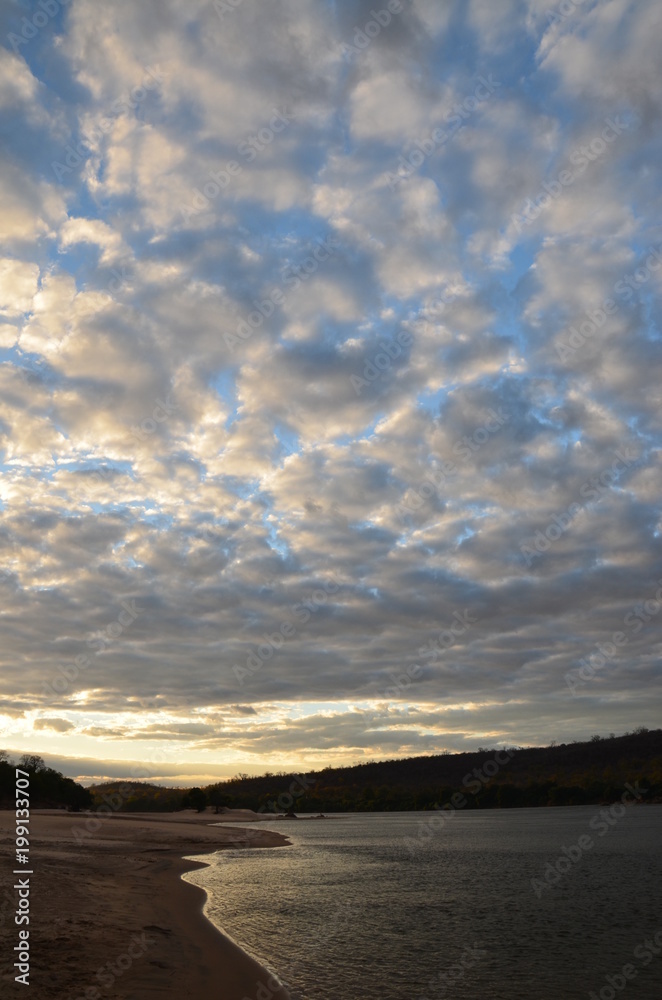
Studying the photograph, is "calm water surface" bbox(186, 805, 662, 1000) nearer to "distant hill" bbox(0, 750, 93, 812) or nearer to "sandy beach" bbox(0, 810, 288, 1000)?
"sandy beach" bbox(0, 810, 288, 1000)

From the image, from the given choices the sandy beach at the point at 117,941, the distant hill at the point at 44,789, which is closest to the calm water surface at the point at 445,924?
the sandy beach at the point at 117,941

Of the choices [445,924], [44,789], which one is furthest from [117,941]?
[44,789]

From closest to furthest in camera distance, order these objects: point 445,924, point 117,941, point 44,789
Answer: point 117,941 → point 445,924 → point 44,789

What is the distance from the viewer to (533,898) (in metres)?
30.7

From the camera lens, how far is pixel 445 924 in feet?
80.0

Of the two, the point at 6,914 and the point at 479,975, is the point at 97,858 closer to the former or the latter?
the point at 6,914

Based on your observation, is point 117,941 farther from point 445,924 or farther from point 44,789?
point 44,789

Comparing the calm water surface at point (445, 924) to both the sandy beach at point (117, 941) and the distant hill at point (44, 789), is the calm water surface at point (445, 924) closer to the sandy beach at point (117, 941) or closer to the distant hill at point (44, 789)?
the sandy beach at point (117, 941)

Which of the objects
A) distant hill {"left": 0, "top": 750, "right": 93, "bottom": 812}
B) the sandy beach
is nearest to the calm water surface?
the sandy beach

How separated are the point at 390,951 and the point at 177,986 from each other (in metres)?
7.49

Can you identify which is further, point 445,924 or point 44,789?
point 44,789

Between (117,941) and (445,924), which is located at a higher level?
(117,941)

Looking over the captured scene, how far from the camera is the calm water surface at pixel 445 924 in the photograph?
55.9ft

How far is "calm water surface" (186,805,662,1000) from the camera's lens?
17.0m
